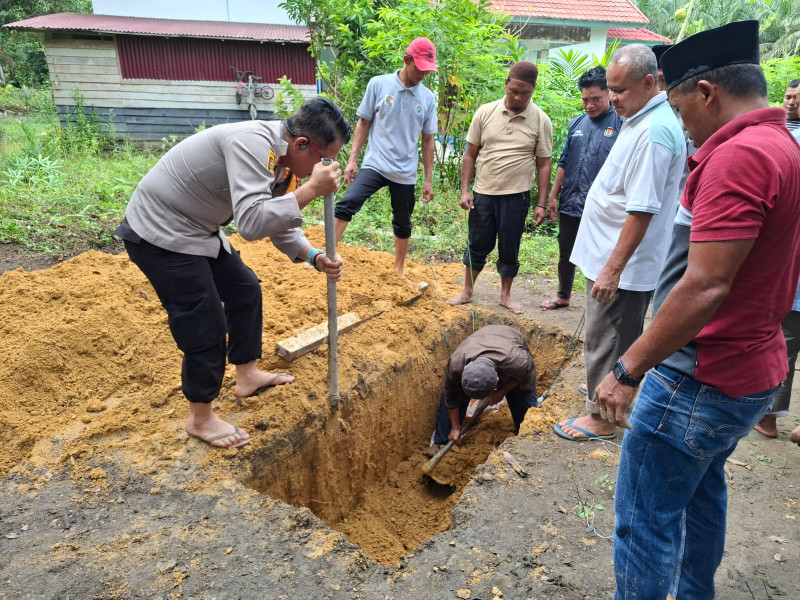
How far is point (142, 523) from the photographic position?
2.35 meters

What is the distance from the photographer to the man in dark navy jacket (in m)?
4.05

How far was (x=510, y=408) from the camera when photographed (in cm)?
402

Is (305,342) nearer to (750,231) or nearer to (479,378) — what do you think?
(479,378)

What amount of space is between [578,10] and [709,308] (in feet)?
48.7

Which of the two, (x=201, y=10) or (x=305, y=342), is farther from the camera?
(x=201, y=10)

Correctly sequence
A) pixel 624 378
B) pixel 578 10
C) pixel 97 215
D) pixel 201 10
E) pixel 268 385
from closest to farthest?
pixel 624 378
pixel 268 385
pixel 97 215
pixel 201 10
pixel 578 10

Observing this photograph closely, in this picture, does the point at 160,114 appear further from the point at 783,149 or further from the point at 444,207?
the point at 783,149

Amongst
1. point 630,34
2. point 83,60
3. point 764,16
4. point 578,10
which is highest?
point 764,16

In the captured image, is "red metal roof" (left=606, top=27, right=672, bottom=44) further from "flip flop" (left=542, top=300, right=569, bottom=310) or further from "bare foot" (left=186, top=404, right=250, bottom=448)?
"bare foot" (left=186, top=404, right=250, bottom=448)

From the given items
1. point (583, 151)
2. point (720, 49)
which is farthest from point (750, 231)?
point (583, 151)

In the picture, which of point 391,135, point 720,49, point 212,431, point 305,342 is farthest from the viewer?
point 391,135

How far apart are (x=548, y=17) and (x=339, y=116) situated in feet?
41.5

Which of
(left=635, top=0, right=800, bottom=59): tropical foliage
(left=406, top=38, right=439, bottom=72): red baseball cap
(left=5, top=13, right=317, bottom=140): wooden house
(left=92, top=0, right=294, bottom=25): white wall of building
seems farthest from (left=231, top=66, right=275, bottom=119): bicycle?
(left=635, top=0, right=800, bottom=59): tropical foliage

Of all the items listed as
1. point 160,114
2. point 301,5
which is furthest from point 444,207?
point 160,114
